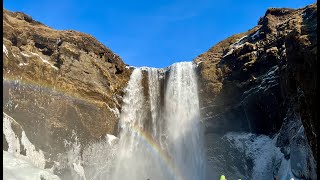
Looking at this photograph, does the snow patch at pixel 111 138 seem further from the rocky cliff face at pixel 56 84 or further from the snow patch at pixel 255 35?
the snow patch at pixel 255 35

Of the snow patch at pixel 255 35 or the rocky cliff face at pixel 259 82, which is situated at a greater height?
the snow patch at pixel 255 35

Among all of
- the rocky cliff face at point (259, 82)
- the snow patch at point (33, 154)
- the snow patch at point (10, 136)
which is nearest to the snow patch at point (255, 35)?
the rocky cliff face at point (259, 82)

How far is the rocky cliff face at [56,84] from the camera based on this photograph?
41.3 metres

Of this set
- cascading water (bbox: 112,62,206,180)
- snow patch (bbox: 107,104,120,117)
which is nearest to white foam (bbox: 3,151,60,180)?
cascading water (bbox: 112,62,206,180)

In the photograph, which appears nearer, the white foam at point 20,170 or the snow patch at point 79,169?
the white foam at point 20,170

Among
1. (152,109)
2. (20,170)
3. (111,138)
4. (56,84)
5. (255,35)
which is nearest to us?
(20,170)

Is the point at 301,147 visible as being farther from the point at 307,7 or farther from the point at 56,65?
the point at 56,65

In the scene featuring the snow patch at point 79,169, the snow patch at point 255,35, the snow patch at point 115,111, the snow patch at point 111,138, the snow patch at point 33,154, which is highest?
the snow patch at point 255,35

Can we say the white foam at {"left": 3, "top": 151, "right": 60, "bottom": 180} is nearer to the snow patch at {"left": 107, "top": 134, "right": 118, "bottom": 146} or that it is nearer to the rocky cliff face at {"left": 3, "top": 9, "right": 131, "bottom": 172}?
the rocky cliff face at {"left": 3, "top": 9, "right": 131, "bottom": 172}

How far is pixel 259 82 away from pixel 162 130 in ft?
38.7

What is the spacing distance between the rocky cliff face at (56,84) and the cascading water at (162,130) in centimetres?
218

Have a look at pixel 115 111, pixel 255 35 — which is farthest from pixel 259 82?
pixel 115 111

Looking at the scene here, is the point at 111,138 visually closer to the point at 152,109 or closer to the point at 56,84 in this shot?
the point at 152,109

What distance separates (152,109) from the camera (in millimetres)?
51781
